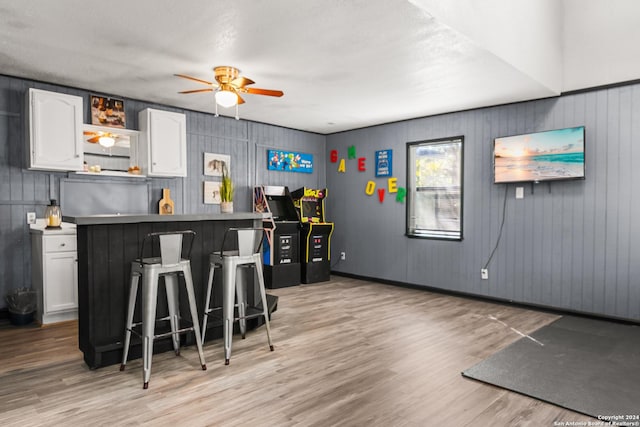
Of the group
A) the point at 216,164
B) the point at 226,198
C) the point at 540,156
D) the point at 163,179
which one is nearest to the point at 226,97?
the point at 226,198

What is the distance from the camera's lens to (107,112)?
4887 mm

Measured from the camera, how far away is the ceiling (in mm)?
2830

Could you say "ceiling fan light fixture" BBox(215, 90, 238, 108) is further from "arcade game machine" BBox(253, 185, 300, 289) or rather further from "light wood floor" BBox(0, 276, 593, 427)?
"arcade game machine" BBox(253, 185, 300, 289)

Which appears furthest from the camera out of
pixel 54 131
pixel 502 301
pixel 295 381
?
pixel 502 301

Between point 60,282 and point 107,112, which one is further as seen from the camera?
point 107,112

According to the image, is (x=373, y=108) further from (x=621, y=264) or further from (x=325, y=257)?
(x=621, y=264)

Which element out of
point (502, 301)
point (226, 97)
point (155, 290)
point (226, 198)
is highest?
point (226, 97)

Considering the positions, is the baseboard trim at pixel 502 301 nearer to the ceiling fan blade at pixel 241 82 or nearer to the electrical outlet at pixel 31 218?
the ceiling fan blade at pixel 241 82

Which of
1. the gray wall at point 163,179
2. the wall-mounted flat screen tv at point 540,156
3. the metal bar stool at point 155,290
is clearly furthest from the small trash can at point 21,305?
the wall-mounted flat screen tv at point 540,156

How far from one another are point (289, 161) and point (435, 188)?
246cm

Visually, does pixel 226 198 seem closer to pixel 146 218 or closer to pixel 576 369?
pixel 146 218

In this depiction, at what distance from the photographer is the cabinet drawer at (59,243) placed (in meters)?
4.05

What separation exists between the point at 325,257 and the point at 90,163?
141 inches

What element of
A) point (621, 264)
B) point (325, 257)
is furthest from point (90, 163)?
point (621, 264)
